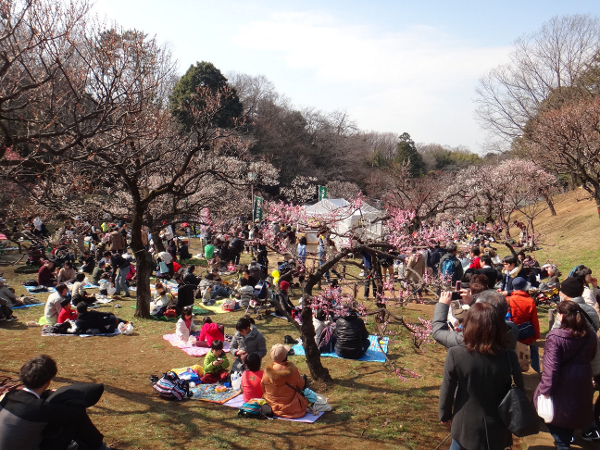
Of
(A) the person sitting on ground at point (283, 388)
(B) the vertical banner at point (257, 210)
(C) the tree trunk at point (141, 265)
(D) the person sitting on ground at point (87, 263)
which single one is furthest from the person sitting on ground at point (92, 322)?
(B) the vertical banner at point (257, 210)

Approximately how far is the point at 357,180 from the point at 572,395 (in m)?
34.7

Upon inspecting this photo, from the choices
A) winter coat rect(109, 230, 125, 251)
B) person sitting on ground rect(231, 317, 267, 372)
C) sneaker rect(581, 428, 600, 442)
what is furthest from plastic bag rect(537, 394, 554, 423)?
winter coat rect(109, 230, 125, 251)

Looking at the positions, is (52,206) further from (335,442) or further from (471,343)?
(471,343)

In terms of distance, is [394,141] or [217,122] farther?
[394,141]

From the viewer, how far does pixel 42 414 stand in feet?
9.00

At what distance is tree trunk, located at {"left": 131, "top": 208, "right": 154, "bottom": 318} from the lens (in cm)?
884

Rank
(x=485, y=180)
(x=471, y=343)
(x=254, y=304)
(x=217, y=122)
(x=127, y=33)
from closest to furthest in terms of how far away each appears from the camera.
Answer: (x=471, y=343)
(x=127, y=33)
(x=254, y=304)
(x=485, y=180)
(x=217, y=122)

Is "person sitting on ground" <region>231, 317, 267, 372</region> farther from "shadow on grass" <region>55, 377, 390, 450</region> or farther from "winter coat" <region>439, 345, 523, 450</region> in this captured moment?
"winter coat" <region>439, 345, 523, 450</region>

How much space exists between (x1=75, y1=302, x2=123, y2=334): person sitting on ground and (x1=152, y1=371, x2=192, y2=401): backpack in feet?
10.5

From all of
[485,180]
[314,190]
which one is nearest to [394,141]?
[314,190]

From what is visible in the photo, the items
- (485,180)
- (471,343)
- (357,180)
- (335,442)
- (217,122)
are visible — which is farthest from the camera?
(357,180)

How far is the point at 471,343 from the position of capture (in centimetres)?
254

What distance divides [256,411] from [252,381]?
38 centimetres

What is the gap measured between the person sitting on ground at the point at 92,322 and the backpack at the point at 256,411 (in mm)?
4392
